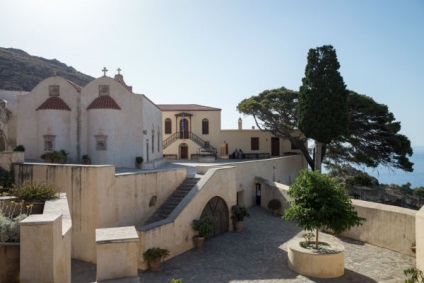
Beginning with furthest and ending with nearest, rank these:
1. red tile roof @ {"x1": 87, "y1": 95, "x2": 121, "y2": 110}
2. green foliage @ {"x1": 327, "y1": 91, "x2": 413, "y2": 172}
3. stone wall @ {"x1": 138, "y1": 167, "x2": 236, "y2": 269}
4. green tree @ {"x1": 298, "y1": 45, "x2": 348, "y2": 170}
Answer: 1. green foliage @ {"x1": 327, "y1": 91, "x2": 413, "y2": 172}
2. green tree @ {"x1": 298, "y1": 45, "x2": 348, "y2": 170}
3. red tile roof @ {"x1": 87, "y1": 95, "x2": 121, "y2": 110}
4. stone wall @ {"x1": 138, "y1": 167, "x2": 236, "y2": 269}

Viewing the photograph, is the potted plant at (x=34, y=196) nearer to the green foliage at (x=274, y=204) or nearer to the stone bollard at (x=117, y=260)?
the stone bollard at (x=117, y=260)

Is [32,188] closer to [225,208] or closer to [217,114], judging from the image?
[225,208]

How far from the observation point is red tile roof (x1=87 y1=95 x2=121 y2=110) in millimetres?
21562

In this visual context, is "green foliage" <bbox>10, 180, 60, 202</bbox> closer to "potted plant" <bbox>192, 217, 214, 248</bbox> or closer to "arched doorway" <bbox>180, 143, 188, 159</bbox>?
"potted plant" <bbox>192, 217, 214, 248</bbox>

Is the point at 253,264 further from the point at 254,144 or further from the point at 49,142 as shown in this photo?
the point at 254,144

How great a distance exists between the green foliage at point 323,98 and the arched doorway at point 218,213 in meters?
13.1

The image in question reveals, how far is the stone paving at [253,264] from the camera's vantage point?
Result: 457 inches

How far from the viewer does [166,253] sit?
12828 millimetres

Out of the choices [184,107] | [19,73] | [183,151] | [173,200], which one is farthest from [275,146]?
[19,73]

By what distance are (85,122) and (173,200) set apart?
982cm

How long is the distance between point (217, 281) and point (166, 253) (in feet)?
8.28

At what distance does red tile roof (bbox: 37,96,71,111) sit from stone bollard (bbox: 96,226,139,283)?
714 inches

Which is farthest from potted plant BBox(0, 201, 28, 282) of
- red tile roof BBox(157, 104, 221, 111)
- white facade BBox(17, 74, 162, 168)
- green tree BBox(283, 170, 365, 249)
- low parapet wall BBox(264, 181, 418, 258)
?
red tile roof BBox(157, 104, 221, 111)

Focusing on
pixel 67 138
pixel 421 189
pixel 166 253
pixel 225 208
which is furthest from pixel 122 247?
pixel 421 189
